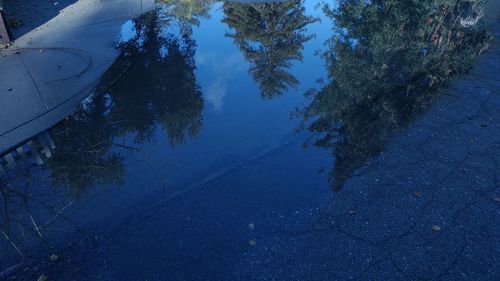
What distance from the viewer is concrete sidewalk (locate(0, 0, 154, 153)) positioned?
5914 mm

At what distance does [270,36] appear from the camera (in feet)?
28.2

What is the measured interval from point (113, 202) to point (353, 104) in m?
4.06

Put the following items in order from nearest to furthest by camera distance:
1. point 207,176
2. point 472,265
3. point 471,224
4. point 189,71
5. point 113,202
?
point 472,265 < point 471,224 < point 113,202 < point 207,176 < point 189,71

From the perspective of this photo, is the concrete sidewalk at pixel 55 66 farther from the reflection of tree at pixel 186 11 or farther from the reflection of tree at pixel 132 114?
the reflection of tree at pixel 186 11

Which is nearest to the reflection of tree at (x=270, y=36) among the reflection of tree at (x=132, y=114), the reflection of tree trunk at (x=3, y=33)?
the reflection of tree at (x=132, y=114)

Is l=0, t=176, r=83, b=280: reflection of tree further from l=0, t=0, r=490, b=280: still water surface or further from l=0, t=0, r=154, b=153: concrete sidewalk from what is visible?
l=0, t=0, r=154, b=153: concrete sidewalk

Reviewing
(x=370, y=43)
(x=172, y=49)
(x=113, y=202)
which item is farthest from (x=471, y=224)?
(x=172, y=49)

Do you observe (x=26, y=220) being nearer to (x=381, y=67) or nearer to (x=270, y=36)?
(x=270, y=36)

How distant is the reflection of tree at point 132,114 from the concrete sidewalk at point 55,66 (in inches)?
13.6

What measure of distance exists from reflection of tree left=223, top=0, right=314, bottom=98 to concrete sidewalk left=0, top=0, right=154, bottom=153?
103 inches

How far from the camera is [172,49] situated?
816 centimetres

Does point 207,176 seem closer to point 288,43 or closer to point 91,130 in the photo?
point 91,130

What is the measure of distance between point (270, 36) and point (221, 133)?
358 centimetres

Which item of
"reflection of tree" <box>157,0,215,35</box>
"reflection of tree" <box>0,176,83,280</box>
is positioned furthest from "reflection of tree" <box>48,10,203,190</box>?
"reflection of tree" <box>157,0,215,35</box>
